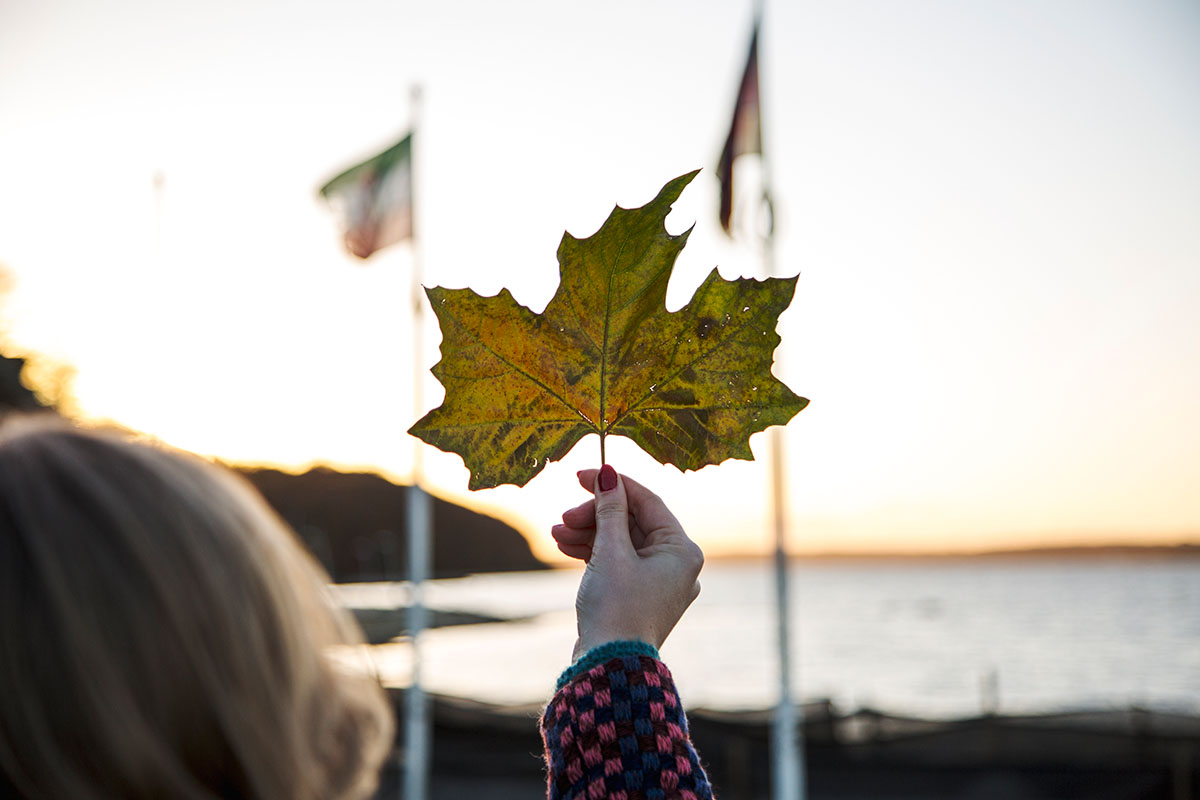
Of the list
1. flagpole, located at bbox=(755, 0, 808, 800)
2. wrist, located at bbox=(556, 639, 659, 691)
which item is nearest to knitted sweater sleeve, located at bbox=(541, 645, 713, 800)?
wrist, located at bbox=(556, 639, 659, 691)

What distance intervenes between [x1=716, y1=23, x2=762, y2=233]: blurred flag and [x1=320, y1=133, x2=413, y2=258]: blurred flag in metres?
3.47

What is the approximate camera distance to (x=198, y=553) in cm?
77

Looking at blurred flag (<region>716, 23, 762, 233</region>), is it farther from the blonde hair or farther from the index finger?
the blonde hair

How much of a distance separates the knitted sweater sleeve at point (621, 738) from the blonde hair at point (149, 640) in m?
0.23

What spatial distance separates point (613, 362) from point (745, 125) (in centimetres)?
724

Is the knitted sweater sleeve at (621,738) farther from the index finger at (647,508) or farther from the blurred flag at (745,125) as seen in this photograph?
the blurred flag at (745,125)

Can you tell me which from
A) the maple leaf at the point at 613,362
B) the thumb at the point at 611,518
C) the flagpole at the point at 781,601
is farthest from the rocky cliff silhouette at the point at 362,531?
the thumb at the point at 611,518

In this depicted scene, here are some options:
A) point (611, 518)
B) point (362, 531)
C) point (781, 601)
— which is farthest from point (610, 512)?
point (362, 531)

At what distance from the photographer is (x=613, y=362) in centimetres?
123

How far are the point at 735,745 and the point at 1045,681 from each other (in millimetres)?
30515

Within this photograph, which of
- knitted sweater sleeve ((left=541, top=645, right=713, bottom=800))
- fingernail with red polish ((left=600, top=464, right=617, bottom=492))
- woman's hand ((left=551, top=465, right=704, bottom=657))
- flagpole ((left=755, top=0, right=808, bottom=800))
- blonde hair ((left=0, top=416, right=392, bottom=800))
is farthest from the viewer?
flagpole ((left=755, top=0, right=808, bottom=800))

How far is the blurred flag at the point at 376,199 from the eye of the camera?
9.19m

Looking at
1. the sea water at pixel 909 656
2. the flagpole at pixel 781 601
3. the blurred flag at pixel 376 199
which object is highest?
the blurred flag at pixel 376 199

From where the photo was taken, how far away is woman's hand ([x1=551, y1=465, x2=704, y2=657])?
1.07 meters
